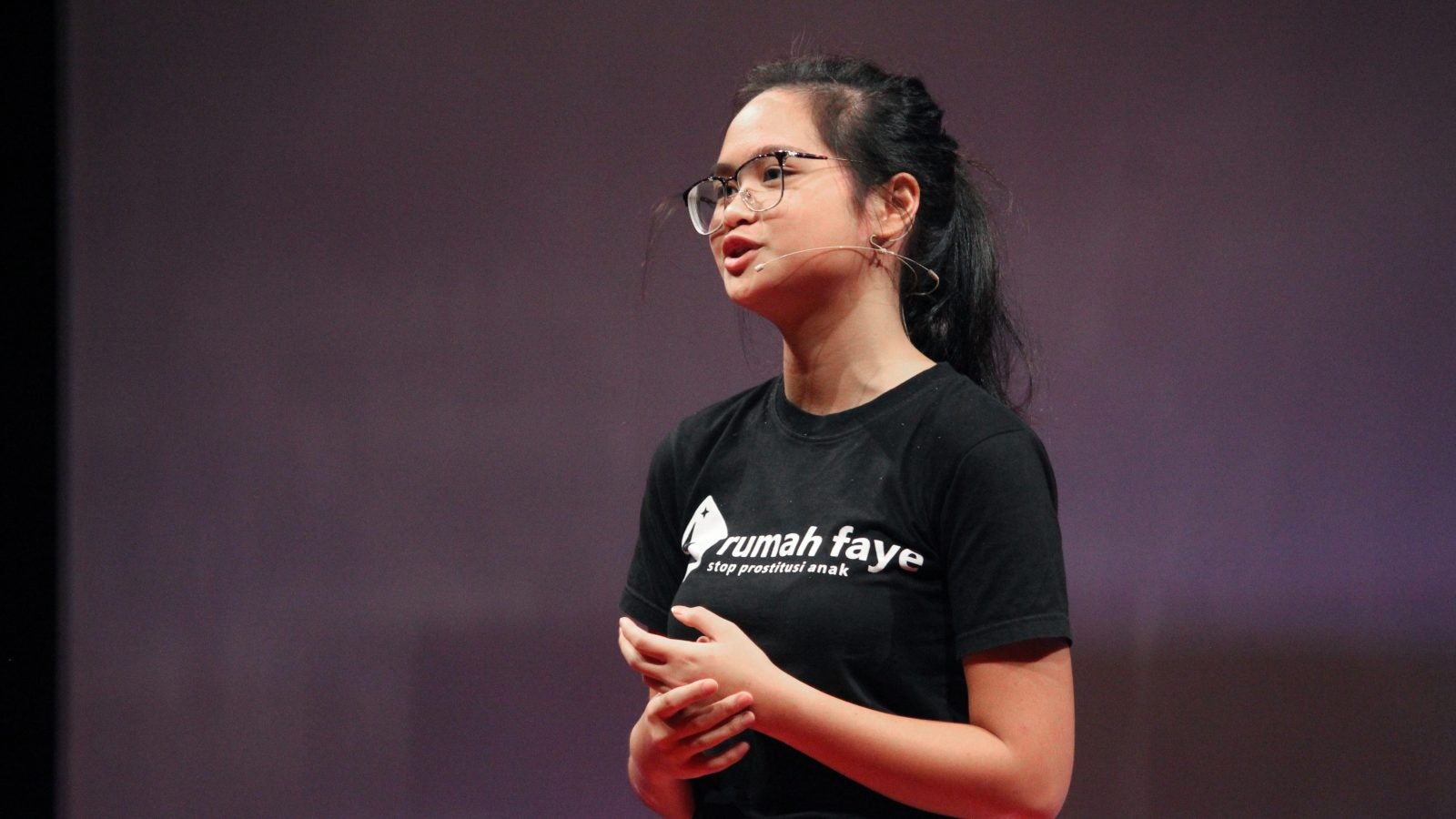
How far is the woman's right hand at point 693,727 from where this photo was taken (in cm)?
99

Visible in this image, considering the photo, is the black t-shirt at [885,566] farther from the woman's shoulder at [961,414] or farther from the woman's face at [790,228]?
the woman's face at [790,228]

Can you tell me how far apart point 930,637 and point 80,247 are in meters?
1.84

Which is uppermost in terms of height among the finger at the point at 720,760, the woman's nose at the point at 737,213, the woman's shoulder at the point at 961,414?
the woman's nose at the point at 737,213

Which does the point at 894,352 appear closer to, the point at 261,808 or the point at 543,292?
the point at 543,292

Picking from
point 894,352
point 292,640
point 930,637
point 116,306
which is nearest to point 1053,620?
point 930,637

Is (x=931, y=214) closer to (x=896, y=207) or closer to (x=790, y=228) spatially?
(x=896, y=207)

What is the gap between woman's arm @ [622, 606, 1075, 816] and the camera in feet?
3.30

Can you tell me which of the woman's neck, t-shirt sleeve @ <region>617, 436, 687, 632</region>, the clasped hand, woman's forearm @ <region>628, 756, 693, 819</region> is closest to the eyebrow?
the woman's neck

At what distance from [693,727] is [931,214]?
578 millimetres

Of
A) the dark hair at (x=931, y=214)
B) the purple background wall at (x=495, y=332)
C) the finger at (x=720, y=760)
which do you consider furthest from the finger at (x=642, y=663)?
the purple background wall at (x=495, y=332)

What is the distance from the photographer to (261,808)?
7.27 feet

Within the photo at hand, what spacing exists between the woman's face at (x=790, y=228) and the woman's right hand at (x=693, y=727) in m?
0.38

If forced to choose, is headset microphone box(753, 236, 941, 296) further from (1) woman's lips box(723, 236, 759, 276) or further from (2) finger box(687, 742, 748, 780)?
(2) finger box(687, 742, 748, 780)

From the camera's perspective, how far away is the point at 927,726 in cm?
102
